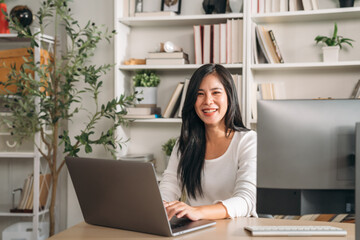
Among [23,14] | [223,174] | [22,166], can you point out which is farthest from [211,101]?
[22,166]

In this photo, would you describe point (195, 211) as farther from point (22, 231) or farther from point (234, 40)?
point (22, 231)

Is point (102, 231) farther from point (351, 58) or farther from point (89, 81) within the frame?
point (351, 58)

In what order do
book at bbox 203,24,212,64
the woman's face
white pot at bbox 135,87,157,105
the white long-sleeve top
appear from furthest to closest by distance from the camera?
white pot at bbox 135,87,157,105 → book at bbox 203,24,212,64 → the woman's face → the white long-sleeve top

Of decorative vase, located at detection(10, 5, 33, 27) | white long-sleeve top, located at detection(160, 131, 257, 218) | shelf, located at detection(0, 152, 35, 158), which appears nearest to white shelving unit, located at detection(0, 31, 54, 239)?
shelf, located at detection(0, 152, 35, 158)

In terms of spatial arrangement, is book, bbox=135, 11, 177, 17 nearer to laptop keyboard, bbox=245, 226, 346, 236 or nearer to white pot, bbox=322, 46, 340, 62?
white pot, bbox=322, 46, 340, 62

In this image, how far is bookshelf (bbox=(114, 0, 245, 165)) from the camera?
9.90 feet

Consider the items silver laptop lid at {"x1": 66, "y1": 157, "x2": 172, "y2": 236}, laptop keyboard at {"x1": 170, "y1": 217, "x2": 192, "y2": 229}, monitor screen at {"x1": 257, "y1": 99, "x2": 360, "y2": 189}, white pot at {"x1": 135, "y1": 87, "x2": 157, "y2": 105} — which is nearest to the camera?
monitor screen at {"x1": 257, "y1": 99, "x2": 360, "y2": 189}

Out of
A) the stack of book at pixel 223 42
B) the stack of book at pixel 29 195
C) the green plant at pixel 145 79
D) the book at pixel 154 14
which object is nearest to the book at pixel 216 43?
the stack of book at pixel 223 42

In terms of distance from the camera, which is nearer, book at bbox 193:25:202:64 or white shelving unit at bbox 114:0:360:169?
white shelving unit at bbox 114:0:360:169

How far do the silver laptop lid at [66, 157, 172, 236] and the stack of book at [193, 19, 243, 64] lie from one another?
1.65 m

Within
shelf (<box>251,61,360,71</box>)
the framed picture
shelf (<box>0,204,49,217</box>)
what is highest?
the framed picture

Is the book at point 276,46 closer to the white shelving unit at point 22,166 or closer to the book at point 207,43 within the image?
the book at point 207,43

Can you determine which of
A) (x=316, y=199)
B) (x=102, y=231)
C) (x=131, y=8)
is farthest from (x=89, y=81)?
(x=316, y=199)

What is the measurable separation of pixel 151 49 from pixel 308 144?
7.56ft
